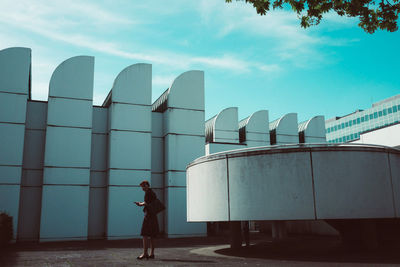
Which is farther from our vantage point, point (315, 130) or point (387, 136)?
point (315, 130)

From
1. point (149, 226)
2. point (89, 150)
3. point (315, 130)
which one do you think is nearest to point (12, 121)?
point (89, 150)

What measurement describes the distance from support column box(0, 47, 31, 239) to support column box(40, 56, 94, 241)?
1173mm

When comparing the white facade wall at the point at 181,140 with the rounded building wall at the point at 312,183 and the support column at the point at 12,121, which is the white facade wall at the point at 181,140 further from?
the rounded building wall at the point at 312,183

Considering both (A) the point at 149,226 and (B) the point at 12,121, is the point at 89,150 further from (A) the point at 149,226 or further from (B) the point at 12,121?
(A) the point at 149,226

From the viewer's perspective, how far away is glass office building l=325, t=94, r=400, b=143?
8050cm

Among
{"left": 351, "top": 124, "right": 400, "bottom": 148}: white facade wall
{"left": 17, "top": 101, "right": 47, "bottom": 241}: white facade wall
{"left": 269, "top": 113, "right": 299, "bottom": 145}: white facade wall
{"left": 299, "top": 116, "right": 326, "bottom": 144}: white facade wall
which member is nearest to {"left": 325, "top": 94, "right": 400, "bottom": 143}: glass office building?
{"left": 299, "top": 116, "right": 326, "bottom": 144}: white facade wall

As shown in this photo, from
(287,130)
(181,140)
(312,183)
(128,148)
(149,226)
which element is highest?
(287,130)

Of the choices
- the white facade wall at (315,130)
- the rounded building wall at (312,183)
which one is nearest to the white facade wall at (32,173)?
the rounded building wall at (312,183)

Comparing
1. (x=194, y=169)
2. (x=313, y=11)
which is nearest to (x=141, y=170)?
(x=194, y=169)

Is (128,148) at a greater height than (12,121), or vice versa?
(12,121)

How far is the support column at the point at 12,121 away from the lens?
1667 centimetres

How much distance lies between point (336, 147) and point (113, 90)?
13.0 meters

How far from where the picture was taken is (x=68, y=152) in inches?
709

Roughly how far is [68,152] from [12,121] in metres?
2.94
